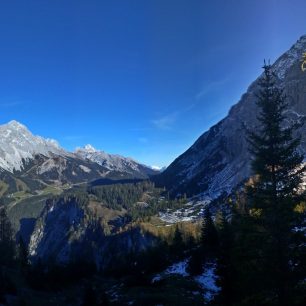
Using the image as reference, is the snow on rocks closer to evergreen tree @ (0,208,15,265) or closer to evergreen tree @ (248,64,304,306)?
evergreen tree @ (248,64,304,306)

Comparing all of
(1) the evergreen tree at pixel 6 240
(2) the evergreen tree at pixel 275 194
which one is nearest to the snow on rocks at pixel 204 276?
(2) the evergreen tree at pixel 275 194

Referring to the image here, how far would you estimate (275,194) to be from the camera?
28.4m

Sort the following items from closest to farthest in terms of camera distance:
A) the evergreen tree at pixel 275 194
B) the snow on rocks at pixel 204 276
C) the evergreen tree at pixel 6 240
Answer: the evergreen tree at pixel 275 194, the snow on rocks at pixel 204 276, the evergreen tree at pixel 6 240

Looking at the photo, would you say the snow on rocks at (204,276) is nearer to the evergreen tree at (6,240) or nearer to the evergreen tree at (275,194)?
the evergreen tree at (275,194)

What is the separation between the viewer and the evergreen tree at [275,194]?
1056 inches

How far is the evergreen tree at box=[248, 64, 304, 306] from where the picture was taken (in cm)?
2683

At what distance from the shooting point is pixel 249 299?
27797 mm

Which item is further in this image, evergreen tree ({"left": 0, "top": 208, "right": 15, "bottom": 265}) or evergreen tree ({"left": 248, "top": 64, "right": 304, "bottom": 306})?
→ evergreen tree ({"left": 0, "top": 208, "right": 15, "bottom": 265})

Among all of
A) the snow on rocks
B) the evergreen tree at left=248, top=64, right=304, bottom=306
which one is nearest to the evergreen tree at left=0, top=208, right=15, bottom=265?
the snow on rocks

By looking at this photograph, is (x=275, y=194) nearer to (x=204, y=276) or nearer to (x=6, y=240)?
(x=204, y=276)

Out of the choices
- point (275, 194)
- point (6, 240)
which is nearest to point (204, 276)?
point (275, 194)

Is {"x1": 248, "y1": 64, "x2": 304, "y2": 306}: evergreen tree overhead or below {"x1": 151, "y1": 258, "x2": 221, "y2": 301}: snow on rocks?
overhead

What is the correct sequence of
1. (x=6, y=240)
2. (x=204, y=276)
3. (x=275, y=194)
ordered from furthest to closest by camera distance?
(x=6, y=240)
(x=204, y=276)
(x=275, y=194)

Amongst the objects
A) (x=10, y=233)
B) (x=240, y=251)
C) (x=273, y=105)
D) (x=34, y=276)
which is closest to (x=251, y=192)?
(x=240, y=251)
